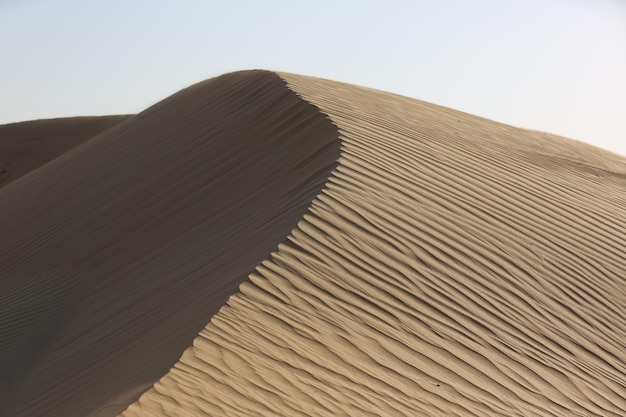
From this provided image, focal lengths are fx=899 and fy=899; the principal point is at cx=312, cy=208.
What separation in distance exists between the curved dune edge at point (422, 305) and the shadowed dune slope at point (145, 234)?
279 mm

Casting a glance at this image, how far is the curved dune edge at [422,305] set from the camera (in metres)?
5.21

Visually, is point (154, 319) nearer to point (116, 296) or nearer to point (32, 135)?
Answer: point (116, 296)

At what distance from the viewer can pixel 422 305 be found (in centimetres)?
654

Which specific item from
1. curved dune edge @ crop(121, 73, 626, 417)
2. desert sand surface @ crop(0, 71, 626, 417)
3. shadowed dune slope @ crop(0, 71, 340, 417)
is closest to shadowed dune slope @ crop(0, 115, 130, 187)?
shadowed dune slope @ crop(0, 71, 340, 417)

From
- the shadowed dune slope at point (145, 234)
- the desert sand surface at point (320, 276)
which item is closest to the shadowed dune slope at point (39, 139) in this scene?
the shadowed dune slope at point (145, 234)

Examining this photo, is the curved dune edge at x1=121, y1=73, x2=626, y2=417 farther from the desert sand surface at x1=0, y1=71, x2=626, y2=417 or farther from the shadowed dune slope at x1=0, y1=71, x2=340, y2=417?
the shadowed dune slope at x1=0, y1=71, x2=340, y2=417

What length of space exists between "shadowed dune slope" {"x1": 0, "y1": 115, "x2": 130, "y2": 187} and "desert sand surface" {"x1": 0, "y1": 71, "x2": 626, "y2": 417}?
66.8 ft

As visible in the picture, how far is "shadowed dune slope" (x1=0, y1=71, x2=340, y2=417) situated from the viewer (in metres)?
6.09

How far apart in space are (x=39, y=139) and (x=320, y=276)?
→ 30.0 m

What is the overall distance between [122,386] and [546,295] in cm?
375

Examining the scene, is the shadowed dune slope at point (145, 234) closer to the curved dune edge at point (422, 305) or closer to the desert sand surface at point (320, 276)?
the desert sand surface at point (320, 276)

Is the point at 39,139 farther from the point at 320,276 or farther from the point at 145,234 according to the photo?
the point at 320,276

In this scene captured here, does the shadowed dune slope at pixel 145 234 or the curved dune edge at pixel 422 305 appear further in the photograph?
the shadowed dune slope at pixel 145 234

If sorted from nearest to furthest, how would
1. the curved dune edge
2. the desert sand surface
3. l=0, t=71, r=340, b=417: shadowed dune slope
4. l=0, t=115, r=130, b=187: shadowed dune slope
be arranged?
1. the curved dune edge
2. the desert sand surface
3. l=0, t=71, r=340, b=417: shadowed dune slope
4. l=0, t=115, r=130, b=187: shadowed dune slope
